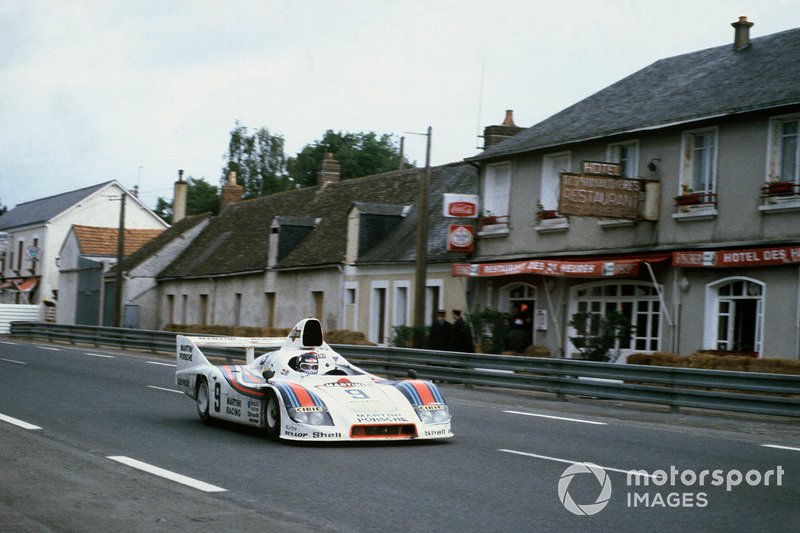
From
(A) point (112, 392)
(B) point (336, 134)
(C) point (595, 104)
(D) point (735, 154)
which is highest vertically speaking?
(B) point (336, 134)

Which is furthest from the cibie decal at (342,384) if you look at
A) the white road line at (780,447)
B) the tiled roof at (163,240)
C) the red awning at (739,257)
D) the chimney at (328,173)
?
the tiled roof at (163,240)

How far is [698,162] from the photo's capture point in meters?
25.1

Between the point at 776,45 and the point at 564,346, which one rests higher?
the point at 776,45

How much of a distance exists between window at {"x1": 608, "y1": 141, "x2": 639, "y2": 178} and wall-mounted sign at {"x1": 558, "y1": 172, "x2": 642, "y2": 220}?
1389 mm

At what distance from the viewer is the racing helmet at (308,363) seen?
1299 centimetres

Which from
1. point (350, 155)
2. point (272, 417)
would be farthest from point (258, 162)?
point (272, 417)

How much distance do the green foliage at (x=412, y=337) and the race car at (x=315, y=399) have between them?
1449cm

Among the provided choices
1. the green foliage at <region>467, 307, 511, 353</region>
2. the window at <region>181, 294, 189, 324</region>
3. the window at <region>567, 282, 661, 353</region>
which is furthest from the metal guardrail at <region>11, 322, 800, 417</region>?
the window at <region>181, 294, 189, 324</region>

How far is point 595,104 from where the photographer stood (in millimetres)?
30891

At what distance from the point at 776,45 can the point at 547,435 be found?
16.7 m

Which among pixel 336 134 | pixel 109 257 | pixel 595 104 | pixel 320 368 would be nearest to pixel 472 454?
pixel 320 368

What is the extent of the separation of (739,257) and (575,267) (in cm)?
506

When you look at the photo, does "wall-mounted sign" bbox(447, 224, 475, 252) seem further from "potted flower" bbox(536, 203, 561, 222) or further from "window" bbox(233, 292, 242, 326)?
"window" bbox(233, 292, 242, 326)

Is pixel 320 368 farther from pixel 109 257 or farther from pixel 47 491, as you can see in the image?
pixel 109 257
